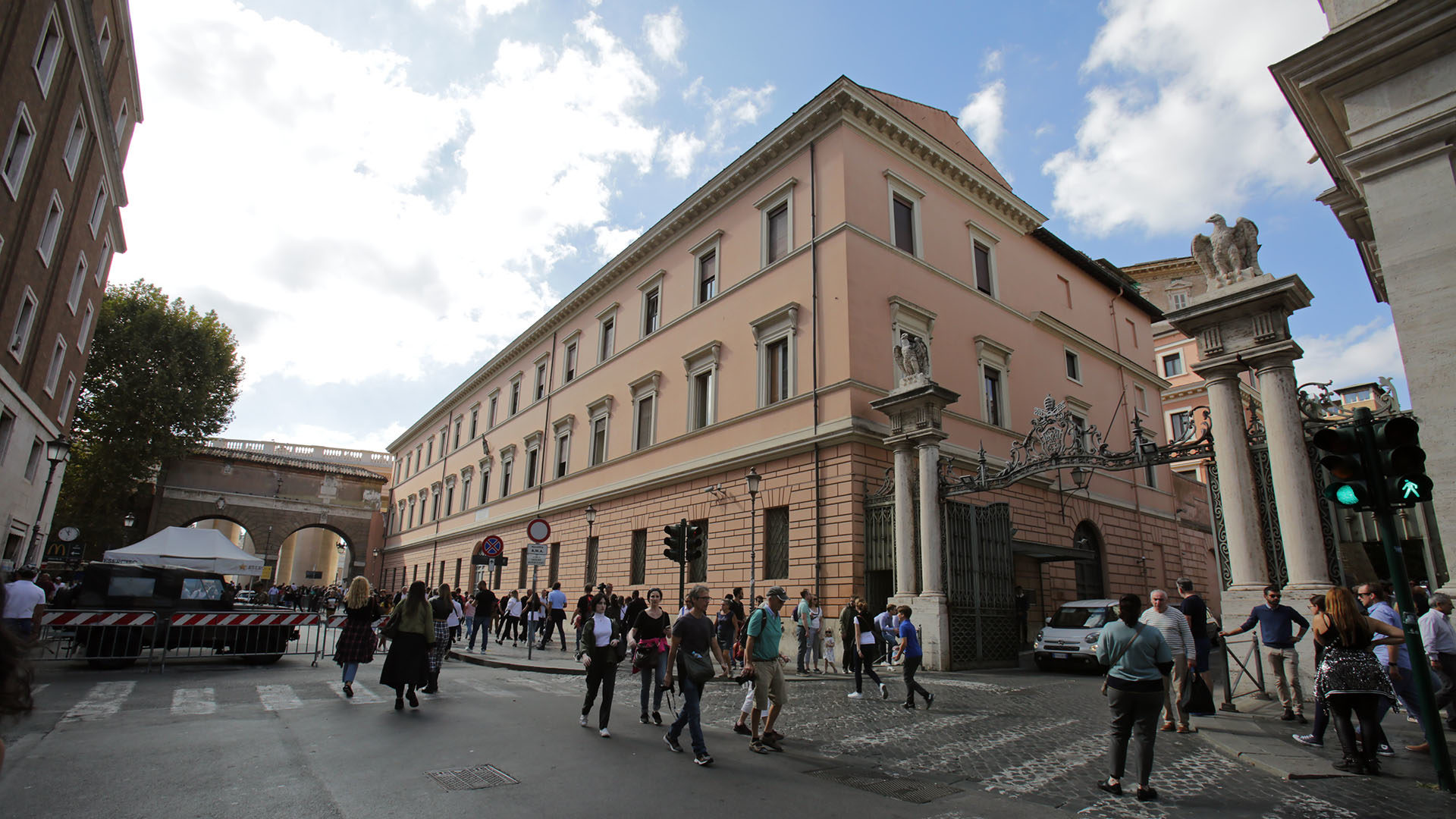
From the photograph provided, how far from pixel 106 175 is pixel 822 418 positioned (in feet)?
78.4

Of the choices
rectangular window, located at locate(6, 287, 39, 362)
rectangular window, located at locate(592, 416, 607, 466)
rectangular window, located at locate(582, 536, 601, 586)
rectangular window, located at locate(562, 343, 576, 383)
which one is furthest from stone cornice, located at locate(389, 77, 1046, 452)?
rectangular window, located at locate(6, 287, 39, 362)

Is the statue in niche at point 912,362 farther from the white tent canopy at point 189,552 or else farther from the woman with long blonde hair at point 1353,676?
the white tent canopy at point 189,552

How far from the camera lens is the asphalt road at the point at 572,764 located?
17.1 ft

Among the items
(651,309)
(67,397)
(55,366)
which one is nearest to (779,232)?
(651,309)

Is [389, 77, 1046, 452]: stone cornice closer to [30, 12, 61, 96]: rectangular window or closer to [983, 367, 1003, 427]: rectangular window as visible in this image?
[983, 367, 1003, 427]: rectangular window

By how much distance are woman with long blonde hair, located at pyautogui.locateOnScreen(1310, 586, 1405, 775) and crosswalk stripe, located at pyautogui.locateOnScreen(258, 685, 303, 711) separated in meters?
10.6

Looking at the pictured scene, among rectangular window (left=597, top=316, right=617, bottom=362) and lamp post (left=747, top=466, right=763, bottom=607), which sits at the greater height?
rectangular window (left=597, top=316, right=617, bottom=362)

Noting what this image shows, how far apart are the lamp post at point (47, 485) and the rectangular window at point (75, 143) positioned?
7252 millimetres

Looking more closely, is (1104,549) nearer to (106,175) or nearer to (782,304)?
(782,304)

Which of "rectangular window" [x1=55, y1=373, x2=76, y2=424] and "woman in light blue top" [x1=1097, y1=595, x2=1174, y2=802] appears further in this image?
"rectangular window" [x1=55, y1=373, x2=76, y2=424]

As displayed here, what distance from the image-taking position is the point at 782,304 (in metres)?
19.3

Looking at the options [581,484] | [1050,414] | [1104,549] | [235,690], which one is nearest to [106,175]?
[581,484]

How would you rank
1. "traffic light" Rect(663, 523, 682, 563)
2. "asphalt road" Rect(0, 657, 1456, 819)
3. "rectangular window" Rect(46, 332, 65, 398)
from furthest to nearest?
"rectangular window" Rect(46, 332, 65, 398) → "traffic light" Rect(663, 523, 682, 563) → "asphalt road" Rect(0, 657, 1456, 819)

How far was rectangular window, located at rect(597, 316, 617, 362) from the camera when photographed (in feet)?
90.9
